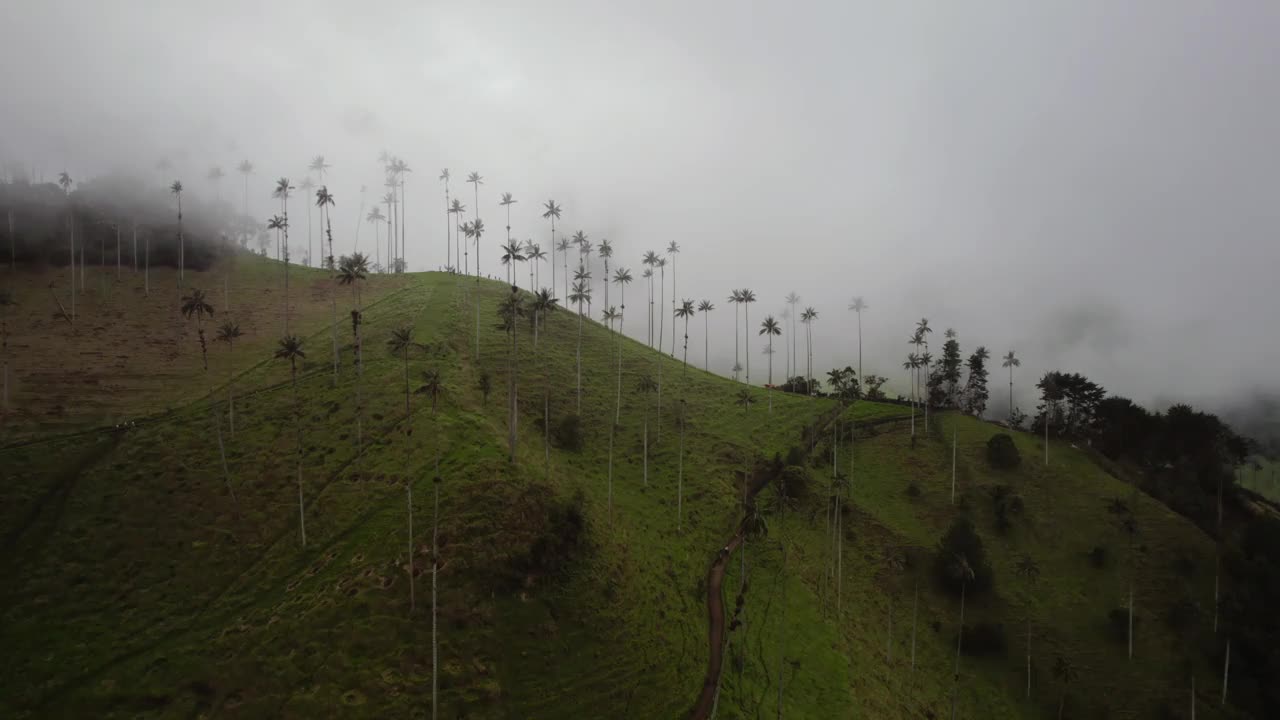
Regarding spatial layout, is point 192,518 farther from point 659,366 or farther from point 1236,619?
point 1236,619

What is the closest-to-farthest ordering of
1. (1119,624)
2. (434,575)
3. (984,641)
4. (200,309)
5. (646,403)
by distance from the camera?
(434,575) < (984,641) < (1119,624) < (200,309) < (646,403)

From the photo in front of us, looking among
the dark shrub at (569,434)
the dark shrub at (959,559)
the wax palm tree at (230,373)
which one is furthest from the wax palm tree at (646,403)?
the wax palm tree at (230,373)

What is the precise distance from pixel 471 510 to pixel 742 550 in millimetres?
36332

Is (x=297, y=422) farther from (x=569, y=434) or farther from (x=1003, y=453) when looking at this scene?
(x=1003, y=453)

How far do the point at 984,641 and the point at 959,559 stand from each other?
9.83 meters

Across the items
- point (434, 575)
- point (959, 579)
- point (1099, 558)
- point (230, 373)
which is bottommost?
point (959, 579)

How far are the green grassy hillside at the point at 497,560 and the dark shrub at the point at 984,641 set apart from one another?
1465mm

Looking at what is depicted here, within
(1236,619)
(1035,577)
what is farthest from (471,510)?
(1236,619)

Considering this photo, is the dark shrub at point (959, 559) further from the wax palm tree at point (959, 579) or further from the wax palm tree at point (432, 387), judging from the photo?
the wax palm tree at point (432, 387)

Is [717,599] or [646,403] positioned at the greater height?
[646,403]

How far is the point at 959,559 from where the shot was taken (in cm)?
7750

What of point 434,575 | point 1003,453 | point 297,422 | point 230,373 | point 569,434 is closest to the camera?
point 434,575

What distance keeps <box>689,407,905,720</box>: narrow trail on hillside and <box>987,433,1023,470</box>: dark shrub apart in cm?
2715

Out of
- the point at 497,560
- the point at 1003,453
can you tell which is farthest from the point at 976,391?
the point at 497,560
